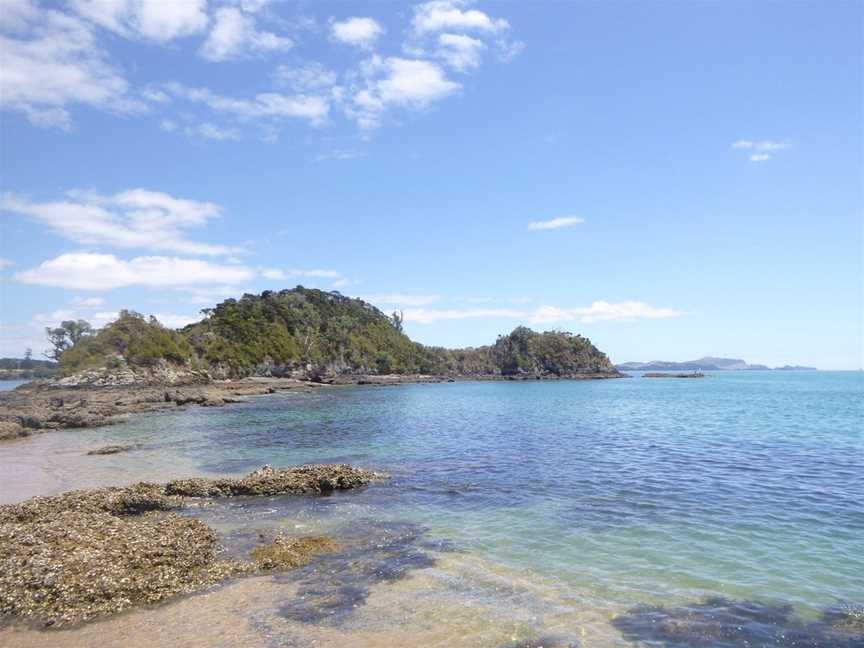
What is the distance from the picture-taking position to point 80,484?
2145cm

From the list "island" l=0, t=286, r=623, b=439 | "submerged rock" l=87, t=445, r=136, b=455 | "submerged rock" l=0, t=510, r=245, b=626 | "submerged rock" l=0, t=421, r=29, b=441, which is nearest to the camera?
"submerged rock" l=0, t=510, r=245, b=626

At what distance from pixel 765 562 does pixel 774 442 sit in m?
23.5

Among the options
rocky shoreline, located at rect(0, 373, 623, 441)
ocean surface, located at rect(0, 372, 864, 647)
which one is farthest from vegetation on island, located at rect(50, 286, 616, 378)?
ocean surface, located at rect(0, 372, 864, 647)

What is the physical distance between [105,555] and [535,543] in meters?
10.1

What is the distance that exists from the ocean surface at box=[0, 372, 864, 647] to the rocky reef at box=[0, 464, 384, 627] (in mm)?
667

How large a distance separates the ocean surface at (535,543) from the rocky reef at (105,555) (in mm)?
667

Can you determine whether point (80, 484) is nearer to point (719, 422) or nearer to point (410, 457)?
point (410, 457)

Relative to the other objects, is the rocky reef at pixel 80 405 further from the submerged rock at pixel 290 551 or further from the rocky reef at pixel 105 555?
Result: the submerged rock at pixel 290 551

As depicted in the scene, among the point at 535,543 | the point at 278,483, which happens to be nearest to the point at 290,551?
the point at 535,543

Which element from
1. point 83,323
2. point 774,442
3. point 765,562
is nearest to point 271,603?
point 765,562

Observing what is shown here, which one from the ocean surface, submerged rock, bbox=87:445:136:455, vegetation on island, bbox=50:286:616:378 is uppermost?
vegetation on island, bbox=50:286:616:378

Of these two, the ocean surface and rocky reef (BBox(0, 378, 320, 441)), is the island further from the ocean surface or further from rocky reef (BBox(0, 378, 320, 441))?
the ocean surface

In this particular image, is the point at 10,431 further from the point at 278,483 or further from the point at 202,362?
the point at 202,362

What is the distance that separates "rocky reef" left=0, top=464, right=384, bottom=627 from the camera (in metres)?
9.95
